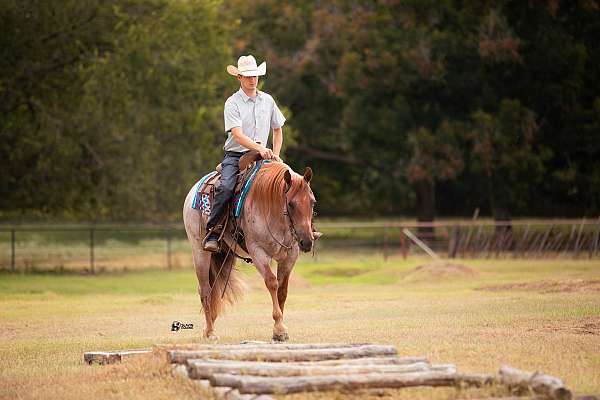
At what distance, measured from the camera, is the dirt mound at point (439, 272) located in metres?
26.7

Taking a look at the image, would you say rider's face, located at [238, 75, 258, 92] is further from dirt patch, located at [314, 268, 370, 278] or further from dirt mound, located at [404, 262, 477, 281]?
dirt patch, located at [314, 268, 370, 278]

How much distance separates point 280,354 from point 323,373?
0.88m

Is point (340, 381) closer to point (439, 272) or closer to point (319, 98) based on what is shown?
point (439, 272)

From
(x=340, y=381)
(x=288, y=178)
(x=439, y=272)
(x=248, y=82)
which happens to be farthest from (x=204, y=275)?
(x=439, y=272)

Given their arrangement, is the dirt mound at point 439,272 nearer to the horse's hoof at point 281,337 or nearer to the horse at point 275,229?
the horse at point 275,229

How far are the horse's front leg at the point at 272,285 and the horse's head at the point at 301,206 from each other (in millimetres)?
612

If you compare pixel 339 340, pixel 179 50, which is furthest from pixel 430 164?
pixel 339 340

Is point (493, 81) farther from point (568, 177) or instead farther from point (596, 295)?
point (596, 295)

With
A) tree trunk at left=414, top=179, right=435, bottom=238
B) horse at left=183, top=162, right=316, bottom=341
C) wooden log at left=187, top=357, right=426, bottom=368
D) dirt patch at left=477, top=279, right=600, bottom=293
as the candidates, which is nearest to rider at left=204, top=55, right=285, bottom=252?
horse at left=183, top=162, right=316, bottom=341

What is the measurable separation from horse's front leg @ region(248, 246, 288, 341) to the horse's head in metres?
0.61

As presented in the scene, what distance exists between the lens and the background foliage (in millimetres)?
34219

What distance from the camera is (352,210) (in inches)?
2606

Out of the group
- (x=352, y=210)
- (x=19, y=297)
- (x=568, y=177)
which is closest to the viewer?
(x=19, y=297)

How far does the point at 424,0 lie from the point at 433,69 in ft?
10.1
